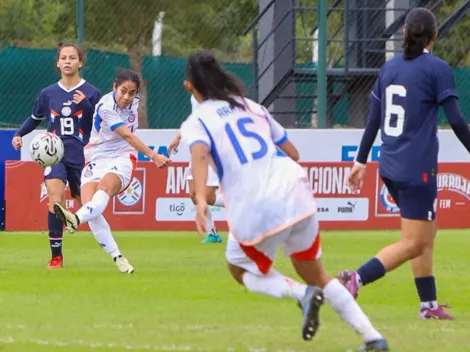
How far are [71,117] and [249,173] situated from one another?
589 centimetres

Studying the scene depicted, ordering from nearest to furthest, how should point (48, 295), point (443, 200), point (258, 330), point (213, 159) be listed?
point (213, 159)
point (258, 330)
point (48, 295)
point (443, 200)

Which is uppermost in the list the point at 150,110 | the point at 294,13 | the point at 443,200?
the point at 294,13

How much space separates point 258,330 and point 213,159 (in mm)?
1428

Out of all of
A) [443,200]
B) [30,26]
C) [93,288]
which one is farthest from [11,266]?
[30,26]

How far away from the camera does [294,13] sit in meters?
19.8

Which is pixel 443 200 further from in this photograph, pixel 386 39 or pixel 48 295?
pixel 48 295

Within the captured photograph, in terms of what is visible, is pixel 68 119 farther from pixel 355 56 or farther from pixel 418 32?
pixel 355 56

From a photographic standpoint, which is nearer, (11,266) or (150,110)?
(11,266)

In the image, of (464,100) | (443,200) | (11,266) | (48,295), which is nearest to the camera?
(48,295)

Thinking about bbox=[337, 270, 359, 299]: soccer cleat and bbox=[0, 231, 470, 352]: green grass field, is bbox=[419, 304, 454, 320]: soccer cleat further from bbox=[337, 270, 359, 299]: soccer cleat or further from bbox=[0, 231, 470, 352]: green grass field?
bbox=[337, 270, 359, 299]: soccer cleat

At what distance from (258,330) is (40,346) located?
4.45 feet

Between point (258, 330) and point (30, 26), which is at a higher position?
point (30, 26)

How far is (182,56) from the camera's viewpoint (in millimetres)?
19891

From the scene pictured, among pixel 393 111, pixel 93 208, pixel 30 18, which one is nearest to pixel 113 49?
pixel 30 18
